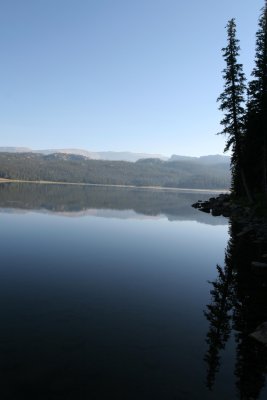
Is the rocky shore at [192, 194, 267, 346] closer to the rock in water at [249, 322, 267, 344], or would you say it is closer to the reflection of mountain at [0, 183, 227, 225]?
the rock in water at [249, 322, 267, 344]

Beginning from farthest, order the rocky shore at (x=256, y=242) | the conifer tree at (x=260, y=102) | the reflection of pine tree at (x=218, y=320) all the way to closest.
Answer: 1. the conifer tree at (x=260, y=102)
2. the rocky shore at (x=256, y=242)
3. the reflection of pine tree at (x=218, y=320)

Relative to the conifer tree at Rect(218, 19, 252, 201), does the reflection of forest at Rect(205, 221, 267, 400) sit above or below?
below

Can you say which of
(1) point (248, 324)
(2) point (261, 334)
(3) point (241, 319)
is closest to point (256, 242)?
(3) point (241, 319)

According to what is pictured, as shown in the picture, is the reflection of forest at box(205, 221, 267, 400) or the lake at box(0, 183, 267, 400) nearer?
the lake at box(0, 183, 267, 400)

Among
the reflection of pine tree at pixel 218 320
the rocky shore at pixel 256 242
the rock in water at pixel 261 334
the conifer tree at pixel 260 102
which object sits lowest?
the reflection of pine tree at pixel 218 320

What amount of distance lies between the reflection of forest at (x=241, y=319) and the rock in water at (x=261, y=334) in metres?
0.18

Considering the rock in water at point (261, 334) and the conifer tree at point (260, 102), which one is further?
the conifer tree at point (260, 102)

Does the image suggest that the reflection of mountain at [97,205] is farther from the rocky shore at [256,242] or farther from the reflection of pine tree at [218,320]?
the reflection of pine tree at [218,320]

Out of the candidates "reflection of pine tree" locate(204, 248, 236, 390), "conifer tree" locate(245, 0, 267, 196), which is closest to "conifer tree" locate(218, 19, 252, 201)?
"conifer tree" locate(245, 0, 267, 196)

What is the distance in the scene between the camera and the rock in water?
39.2 feet

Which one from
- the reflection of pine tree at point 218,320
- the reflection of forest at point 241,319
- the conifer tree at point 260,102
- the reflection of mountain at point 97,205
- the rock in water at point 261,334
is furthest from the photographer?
the reflection of mountain at point 97,205

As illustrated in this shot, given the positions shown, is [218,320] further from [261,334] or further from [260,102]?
[260,102]

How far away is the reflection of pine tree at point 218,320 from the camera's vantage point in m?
10.9

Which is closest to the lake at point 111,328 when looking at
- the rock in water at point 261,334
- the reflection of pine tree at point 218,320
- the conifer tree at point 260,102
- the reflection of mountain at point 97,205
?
the reflection of pine tree at point 218,320
